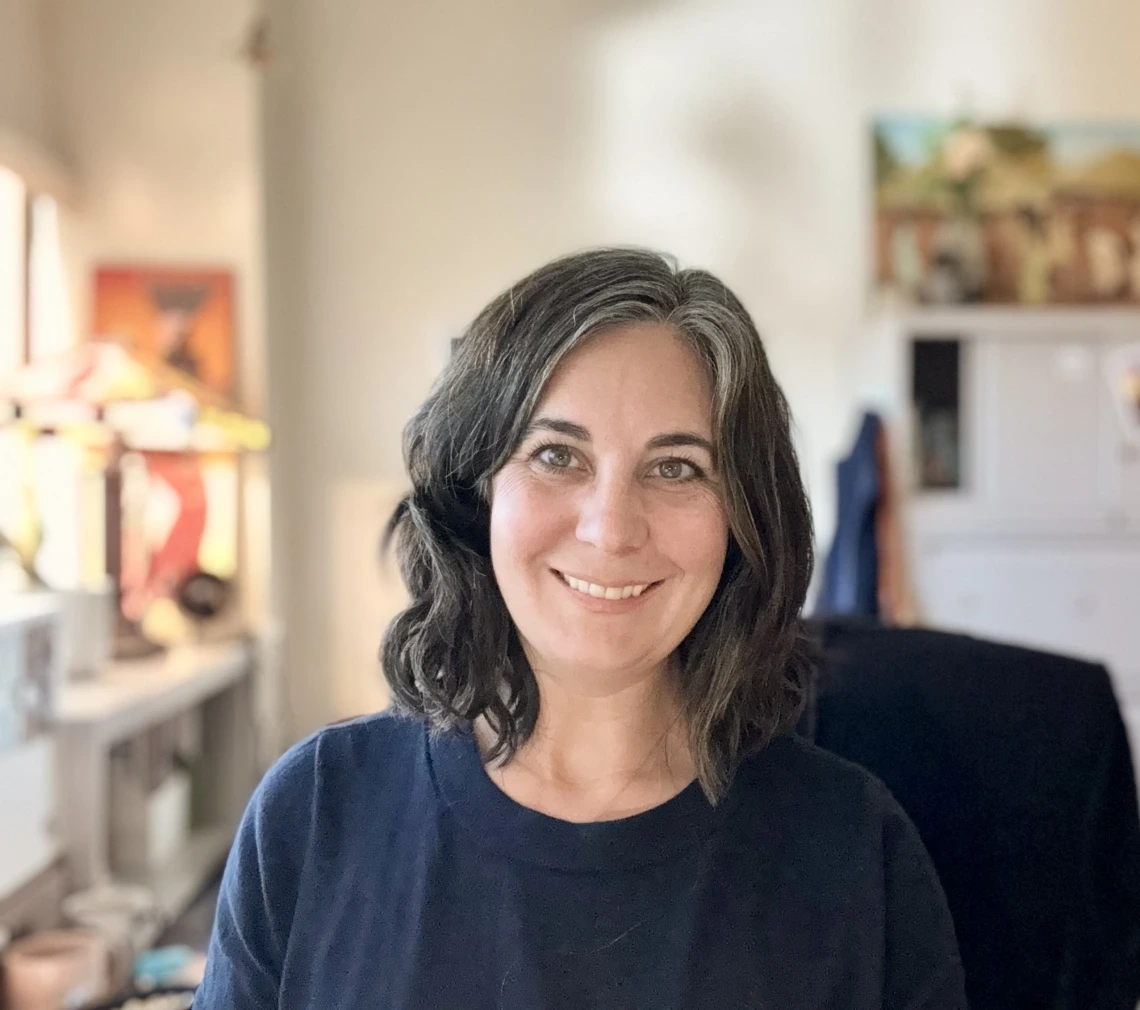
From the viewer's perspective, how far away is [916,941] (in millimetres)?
863

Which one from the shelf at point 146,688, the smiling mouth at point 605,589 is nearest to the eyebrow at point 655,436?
the smiling mouth at point 605,589

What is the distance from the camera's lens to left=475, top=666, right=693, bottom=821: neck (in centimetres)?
90

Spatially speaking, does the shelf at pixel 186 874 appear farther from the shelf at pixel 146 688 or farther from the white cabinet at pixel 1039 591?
the white cabinet at pixel 1039 591

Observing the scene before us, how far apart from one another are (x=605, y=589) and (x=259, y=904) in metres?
0.40

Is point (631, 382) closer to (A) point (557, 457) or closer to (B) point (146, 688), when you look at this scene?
(A) point (557, 457)

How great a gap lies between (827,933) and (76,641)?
1.68m

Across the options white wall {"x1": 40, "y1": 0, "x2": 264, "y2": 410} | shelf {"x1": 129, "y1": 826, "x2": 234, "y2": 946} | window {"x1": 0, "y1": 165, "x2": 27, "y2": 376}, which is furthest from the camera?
white wall {"x1": 40, "y1": 0, "x2": 264, "y2": 410}

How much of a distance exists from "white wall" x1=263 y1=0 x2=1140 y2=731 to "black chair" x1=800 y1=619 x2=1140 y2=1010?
72.9 inches

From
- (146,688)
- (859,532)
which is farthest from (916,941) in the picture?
(146,688)

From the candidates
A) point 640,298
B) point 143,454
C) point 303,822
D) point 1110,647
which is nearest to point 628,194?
point 143,454

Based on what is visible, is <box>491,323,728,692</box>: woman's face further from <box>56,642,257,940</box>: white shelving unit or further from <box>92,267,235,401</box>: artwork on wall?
<box>92,267,235,401</box>: artwork on wall

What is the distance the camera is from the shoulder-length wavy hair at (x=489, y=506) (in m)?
0.85

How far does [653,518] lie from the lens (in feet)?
2.77

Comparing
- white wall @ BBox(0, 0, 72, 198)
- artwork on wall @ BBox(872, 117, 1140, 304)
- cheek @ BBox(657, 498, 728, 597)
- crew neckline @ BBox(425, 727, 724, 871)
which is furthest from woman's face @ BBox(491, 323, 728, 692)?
artwork on wall @ BBox(872, 117, 1140, 304)
